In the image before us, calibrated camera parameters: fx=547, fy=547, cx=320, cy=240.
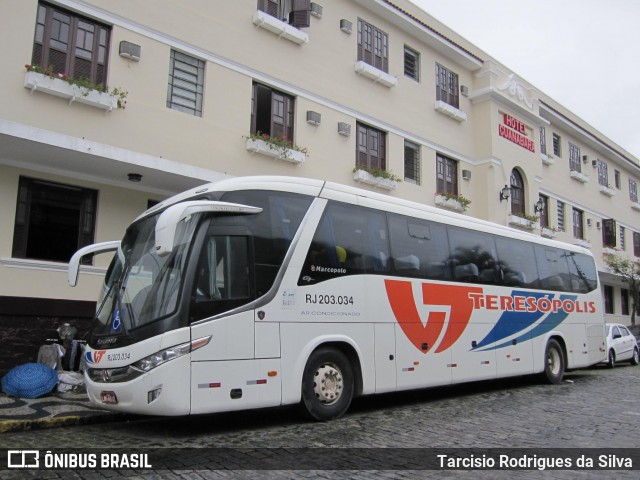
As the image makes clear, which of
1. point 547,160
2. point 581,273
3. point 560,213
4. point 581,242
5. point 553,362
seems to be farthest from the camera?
point 581,242

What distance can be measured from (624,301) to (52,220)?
106 ft

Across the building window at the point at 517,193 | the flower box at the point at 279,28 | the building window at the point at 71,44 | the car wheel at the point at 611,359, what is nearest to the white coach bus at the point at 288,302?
the building window at the point at 71,44

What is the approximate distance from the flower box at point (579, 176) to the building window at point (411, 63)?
1239 centimetres

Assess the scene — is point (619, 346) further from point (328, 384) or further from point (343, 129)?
point (328, 384)

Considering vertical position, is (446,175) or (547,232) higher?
(446,175)

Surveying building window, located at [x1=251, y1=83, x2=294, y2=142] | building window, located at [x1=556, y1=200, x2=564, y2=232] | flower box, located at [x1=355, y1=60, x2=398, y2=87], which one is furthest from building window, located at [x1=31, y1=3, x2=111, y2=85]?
building window, located at [x1=556, y1=200, x2=564, y2=232]

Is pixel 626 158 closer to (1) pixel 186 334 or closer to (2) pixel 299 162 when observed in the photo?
(2) pixel 299 162

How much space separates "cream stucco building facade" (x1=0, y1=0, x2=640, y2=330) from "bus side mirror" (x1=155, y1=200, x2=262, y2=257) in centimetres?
447

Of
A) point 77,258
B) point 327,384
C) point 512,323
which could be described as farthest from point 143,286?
point 512,323

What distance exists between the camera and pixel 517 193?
2217cm

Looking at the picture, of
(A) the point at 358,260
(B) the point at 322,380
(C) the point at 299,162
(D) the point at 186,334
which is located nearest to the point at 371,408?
(B) the point at 322,380

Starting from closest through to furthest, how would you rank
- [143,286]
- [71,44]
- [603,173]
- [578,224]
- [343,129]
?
[143,286] < [71,44] < [343,129] < [578,224] < [603,173]

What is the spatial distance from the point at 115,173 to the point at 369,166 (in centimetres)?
784

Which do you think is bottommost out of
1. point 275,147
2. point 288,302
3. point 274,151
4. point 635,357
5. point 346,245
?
point 635,357
